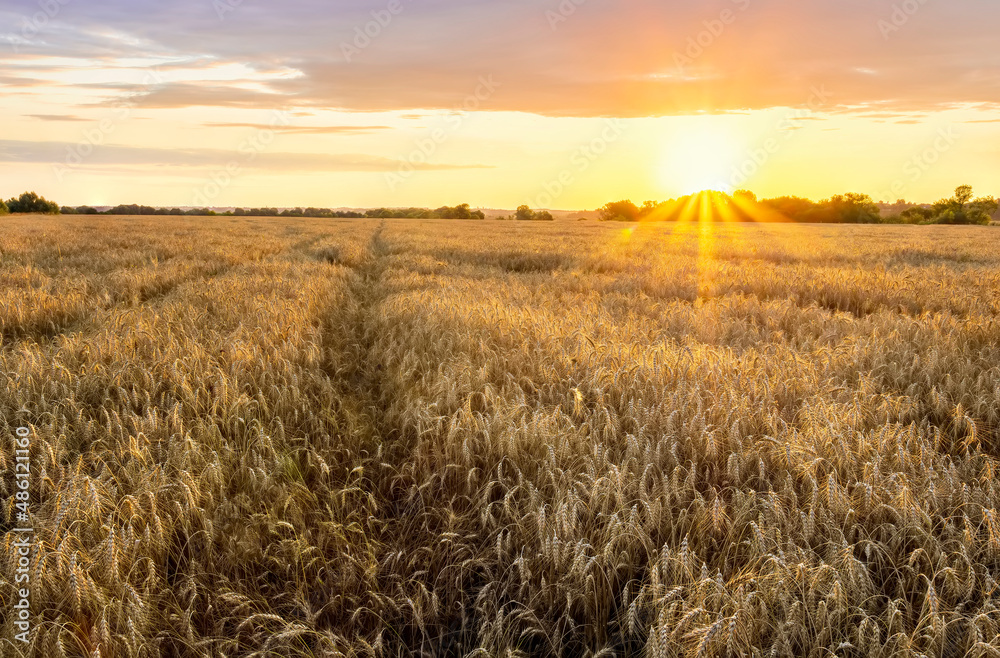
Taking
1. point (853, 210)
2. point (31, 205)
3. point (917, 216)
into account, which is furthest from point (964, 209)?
point (31, 205)

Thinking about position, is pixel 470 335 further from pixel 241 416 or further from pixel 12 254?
pixel 12 254

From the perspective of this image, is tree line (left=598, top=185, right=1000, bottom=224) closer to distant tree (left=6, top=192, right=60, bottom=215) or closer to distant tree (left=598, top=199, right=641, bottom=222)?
distant tree (left=598, top=199, right=641, bottom=222)

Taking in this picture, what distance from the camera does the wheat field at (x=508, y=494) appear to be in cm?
194

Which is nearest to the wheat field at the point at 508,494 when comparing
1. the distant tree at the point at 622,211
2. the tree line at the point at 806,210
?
the tree line at the point at 806,210

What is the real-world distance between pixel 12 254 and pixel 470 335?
14.0 metres

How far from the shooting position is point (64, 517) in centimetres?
226

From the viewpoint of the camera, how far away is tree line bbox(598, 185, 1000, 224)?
6788 cm

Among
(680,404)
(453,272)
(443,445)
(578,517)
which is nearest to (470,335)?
(443,445)

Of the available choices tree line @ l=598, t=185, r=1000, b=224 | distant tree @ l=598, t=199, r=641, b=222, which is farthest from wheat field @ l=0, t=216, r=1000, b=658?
distant tree @ l=598, t=199, r=641, b=222

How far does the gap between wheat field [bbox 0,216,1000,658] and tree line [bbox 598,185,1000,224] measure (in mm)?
75646

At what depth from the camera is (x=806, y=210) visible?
7631cm

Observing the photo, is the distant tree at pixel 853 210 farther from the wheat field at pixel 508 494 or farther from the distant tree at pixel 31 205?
the distant tree at pixel 31 205

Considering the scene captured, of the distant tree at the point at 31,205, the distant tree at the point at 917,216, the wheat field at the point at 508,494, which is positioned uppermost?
the distant tree at the point at 31,205

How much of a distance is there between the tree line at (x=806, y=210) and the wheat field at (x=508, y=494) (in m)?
75.6
